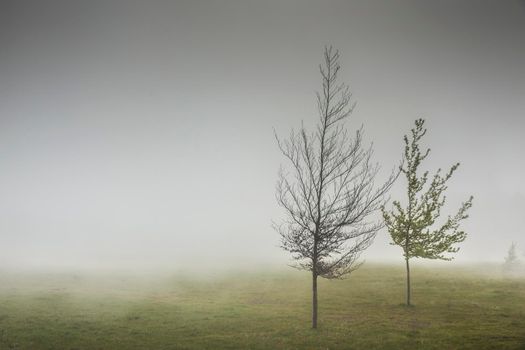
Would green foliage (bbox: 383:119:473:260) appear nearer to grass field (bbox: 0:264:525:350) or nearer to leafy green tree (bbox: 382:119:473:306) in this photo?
leafy green tree (bbox: 382:119:473:306)

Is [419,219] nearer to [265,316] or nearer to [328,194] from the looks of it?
[328,194]

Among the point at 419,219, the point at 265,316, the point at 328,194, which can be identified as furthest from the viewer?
the point at 419,219

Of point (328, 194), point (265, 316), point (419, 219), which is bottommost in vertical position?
point (265, 316)

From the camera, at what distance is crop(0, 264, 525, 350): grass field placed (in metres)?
21.9

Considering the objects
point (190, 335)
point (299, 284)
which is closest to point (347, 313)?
point (190, 335)

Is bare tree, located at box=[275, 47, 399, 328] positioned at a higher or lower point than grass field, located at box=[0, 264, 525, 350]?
higher

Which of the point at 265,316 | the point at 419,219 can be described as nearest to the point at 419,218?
the point at 419,219

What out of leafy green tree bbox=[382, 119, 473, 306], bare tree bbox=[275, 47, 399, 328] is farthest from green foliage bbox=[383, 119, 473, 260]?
bare tree bbox=[275, 47, 399, 328]

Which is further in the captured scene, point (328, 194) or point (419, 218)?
point (419, 218)

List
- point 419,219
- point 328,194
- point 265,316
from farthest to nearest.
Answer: point 419,219 → point 265,316 → point 328,194

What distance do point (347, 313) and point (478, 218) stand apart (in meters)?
199

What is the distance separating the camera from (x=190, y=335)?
24.8m

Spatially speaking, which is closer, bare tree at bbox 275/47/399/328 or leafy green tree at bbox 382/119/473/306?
bare tree at bbox 275/47/399/328

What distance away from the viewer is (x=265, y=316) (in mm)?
31016
